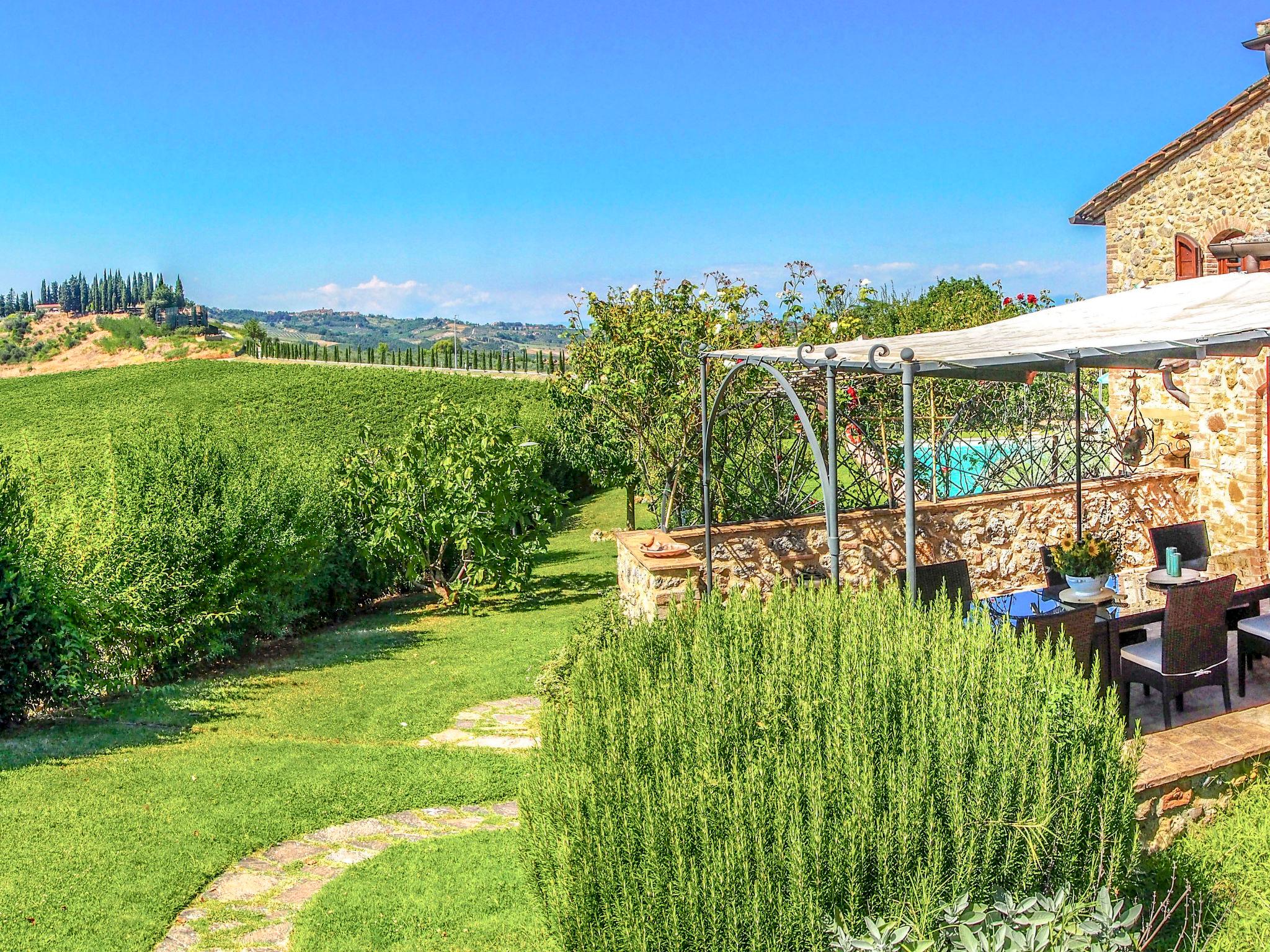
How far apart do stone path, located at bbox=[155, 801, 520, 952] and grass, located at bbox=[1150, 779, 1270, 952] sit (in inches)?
138

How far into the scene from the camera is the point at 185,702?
855 centimetres

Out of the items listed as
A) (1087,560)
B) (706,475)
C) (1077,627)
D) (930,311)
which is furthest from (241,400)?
(1077,627)

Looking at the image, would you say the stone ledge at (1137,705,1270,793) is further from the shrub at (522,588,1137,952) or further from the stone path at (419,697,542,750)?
the stone path at (419,697,542,750)

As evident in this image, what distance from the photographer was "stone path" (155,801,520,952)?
14.0 feet

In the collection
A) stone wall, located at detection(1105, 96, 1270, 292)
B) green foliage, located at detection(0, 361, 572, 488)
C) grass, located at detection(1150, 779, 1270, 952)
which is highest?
stone wall, located at detection(1105, 96, 1270, 292)

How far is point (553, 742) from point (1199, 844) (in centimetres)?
302

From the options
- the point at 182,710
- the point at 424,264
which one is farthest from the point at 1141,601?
the point at 424,264

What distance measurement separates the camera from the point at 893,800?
9.70 feet

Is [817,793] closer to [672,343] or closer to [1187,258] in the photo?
[672,343]

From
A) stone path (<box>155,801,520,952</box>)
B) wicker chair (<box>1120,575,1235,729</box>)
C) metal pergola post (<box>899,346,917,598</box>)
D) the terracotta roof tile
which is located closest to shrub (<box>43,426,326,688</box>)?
stone path (<box>155,801,520,952</box>)

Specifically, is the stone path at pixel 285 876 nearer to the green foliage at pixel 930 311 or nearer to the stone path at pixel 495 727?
the stone path at pixel 495 727

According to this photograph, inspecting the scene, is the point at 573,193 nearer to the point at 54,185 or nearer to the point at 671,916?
the point at 54,185

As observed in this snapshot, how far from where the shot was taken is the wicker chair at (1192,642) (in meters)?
4.88

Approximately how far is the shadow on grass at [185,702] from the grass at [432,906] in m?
3.39
